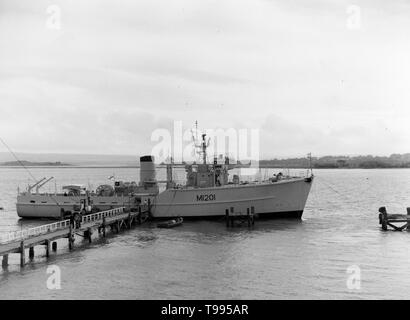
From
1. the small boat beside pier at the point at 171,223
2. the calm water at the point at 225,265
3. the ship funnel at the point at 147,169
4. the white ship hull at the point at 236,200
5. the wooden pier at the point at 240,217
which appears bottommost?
the calm water at the point at 225,265

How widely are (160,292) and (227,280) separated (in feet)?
13.0

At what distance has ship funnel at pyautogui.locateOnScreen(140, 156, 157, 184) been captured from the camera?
51812 millimetres

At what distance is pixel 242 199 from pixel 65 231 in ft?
62.8

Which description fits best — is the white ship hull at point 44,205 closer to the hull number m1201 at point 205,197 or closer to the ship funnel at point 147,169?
the ship funnel at point 147,169

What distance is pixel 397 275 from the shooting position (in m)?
25.2

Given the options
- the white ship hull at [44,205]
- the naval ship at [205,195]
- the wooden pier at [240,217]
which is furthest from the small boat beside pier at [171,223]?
the white ship hull at [44,205]

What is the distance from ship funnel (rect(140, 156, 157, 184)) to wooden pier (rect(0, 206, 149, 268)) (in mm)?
4521

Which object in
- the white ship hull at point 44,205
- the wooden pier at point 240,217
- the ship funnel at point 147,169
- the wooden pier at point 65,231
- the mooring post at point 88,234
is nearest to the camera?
the wooden pier at point 65,231

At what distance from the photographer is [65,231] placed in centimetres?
3272

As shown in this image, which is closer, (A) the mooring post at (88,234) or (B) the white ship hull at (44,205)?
(A) the mooring post at (88,234)

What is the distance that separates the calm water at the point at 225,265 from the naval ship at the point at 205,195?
4.75 meters

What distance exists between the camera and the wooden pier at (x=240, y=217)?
4321cm
